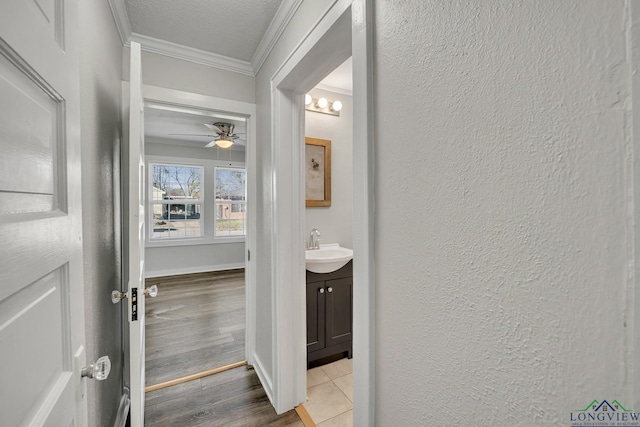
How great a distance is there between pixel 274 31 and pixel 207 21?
414mm

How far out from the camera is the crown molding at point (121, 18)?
4.82ft

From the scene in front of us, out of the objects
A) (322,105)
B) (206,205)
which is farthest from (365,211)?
(206,205)

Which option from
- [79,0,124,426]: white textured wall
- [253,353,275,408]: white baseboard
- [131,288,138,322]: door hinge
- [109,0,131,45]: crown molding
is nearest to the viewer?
[79,0,124,426]: white textured wall

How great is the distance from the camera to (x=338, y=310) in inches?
89.6

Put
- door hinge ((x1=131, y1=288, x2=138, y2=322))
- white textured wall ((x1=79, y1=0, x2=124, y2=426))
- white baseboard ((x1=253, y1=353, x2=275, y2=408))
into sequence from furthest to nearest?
white baseboard ((x1=253, y1=353, x2=275, y2=408)), door hinge ((x1=131, y1=288, x2=138, y2=322)), white textured wall ((x1=79, y1=0, x2=124, y2=426))

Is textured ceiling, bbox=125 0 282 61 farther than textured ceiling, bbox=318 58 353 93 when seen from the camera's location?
No

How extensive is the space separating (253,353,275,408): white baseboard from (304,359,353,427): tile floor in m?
0.26

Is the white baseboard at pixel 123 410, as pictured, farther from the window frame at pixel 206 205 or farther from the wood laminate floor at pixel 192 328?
the window frame at pixel 206 205

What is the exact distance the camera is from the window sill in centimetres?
501

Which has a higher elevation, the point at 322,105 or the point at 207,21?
the point at 207,21

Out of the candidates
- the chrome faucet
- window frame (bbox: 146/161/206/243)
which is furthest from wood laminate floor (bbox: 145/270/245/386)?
the chrome faucet

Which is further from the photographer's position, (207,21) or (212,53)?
(212,53)

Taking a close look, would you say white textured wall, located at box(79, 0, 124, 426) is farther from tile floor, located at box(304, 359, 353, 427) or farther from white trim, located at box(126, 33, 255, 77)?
tile floor, located at box(304, 359, 353, 427)

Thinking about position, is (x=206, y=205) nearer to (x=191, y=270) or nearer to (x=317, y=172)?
(x=191, y=270)
